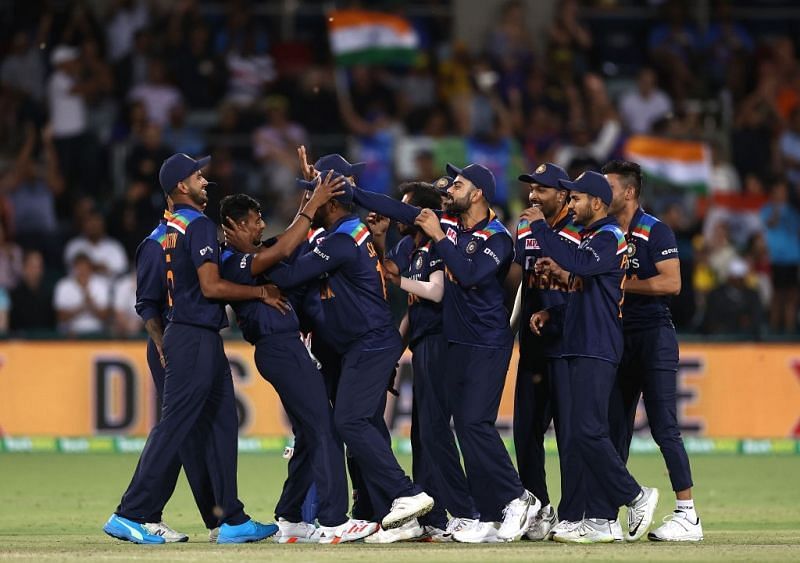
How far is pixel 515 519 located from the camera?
10.3 metres

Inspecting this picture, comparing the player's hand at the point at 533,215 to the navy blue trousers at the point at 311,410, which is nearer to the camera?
the navy blue trousers at the point at 311,410

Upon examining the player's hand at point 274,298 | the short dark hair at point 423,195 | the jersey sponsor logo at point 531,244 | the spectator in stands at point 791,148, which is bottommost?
the player's hand at point 274,298

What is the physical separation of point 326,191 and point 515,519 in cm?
253

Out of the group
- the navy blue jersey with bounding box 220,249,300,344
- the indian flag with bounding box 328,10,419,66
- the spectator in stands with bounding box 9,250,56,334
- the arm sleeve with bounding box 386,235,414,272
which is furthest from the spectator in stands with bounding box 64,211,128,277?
the navy blue jersey with bounding box 220,249,300,344

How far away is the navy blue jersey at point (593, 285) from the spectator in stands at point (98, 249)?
29.5 ft

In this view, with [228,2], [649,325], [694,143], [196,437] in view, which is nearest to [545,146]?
[694,143]

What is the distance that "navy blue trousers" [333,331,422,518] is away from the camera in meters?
10.2

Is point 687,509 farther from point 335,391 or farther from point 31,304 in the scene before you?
point 31,304

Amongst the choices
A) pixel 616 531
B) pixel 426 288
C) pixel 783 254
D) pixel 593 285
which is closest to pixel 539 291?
pixel 593 285

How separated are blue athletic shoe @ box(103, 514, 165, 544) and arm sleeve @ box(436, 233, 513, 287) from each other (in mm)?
2680

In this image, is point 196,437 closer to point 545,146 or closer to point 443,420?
point 443,420

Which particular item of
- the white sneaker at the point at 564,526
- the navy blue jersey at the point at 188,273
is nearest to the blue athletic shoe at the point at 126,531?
the navy blue jersey at the point at 188,273

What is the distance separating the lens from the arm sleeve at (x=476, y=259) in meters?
10.3

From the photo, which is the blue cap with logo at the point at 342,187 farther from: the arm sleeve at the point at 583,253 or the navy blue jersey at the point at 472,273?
the arm sleeve at the point at 583,253
